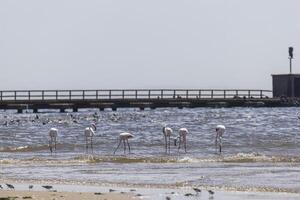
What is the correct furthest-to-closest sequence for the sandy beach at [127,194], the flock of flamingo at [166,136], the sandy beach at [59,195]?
the flock of flamingo at [166,136]
the sandy beach at [127,194]
the sandy beach at [59,195]

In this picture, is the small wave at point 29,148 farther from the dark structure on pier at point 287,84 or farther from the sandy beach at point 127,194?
the dark structure on pier at point 287,84

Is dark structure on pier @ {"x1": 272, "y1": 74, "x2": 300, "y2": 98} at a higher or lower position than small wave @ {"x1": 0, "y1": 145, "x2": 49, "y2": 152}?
higher

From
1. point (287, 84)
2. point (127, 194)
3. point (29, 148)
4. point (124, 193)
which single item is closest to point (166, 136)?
point (29, 148)

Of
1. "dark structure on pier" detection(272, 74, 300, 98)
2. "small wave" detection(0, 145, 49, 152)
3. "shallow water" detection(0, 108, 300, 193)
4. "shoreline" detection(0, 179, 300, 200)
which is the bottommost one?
"small wave" detection(0, 145, 49, 152)

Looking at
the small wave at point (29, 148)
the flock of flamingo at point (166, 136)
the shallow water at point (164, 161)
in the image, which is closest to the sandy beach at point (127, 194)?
the shallow water at point (164, 161)

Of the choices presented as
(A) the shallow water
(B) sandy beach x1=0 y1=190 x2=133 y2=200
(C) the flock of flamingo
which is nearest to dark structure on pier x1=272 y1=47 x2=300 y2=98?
(A) the shallow water

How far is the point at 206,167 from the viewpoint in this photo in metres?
23.2

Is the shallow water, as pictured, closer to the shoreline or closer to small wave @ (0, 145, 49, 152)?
small wave @ (0, 145, 49, 152)

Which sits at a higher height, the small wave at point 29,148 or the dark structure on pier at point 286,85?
the dark structure on pier at point 286,85

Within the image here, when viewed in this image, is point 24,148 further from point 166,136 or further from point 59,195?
point 59,195

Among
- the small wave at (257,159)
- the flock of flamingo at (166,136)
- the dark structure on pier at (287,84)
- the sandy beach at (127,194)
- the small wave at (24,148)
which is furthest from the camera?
the dark structure on pier at (287,84)

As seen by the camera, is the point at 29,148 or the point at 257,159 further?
the point at 29,148

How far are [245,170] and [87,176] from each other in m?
3.91

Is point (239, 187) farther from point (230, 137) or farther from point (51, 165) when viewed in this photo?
point (230, 137)
